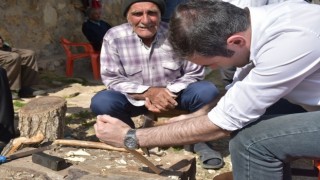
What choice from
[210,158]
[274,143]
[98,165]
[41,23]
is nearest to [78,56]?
[41,23]

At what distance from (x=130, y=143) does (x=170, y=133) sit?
0.22 metres

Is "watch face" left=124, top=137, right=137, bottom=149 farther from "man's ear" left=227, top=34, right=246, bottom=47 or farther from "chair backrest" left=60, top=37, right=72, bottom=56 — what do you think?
"chair backrest" left=60, top=37, right=72, bottom=56

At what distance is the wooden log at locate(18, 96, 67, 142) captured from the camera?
11.4ft

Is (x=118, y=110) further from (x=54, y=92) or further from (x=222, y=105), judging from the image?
(x=54, y=92)

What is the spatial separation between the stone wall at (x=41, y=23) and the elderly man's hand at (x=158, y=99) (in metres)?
3.68

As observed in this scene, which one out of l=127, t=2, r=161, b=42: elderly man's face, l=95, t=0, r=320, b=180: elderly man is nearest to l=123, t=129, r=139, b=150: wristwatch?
→ l=95, t=0, r=320, b=180: elderly man

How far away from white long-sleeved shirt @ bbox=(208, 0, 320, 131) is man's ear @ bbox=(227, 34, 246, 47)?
5 centimetres

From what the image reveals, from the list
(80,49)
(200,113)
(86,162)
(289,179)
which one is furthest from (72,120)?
(80,49)

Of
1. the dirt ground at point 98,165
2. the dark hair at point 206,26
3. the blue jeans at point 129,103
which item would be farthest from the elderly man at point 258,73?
the blue jeans at point 129,103

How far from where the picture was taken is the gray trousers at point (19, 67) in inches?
229

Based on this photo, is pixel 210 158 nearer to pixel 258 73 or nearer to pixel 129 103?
pixel 129 103

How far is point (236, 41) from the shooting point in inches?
86.0

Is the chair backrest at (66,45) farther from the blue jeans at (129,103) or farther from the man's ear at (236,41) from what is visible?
the man's ear at (236,41)

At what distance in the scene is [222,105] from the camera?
219 cm
